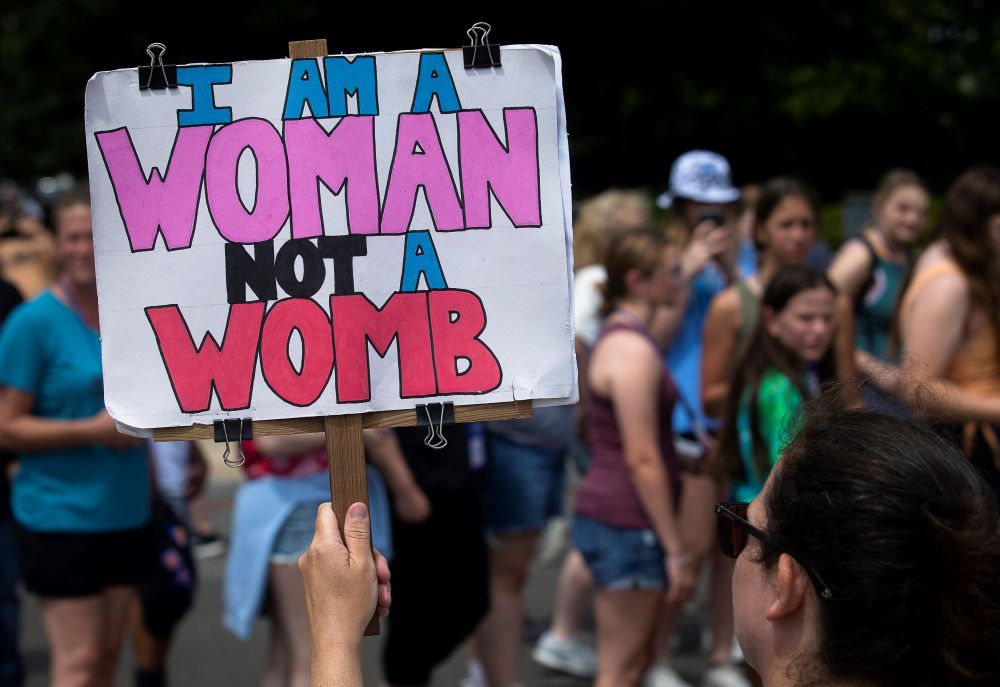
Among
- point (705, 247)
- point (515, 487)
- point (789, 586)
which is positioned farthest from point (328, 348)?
point (705, 247)

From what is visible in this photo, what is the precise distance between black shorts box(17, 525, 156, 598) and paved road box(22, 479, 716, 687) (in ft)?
5.21

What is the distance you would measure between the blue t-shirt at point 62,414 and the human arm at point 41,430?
4 cm

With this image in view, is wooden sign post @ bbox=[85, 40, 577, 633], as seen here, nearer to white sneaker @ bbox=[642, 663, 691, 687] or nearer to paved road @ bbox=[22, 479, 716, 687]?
white sneaker @ bbox=[642, 663, 691, 687]

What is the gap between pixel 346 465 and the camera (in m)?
2.16

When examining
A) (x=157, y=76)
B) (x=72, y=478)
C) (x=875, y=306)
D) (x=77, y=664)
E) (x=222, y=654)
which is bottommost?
(x=222, y=654)

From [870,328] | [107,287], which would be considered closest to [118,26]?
[870,328]

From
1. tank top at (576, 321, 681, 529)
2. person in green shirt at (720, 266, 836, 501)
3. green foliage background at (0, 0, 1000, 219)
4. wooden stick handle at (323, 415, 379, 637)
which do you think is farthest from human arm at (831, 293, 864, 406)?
green foliage background at (0, 0, 1000, 219)

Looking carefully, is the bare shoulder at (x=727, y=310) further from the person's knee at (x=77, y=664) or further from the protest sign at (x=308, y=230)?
the protest sign at (x=308, y=230)

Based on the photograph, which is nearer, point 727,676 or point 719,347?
point 719,347

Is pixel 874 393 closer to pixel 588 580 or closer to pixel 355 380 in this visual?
pixel 355 380

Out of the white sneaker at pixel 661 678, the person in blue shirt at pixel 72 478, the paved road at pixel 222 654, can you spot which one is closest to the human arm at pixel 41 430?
the person in blue shirt at pixel 72 478

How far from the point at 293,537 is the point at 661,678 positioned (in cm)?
198

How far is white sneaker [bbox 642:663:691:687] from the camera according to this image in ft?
16.9

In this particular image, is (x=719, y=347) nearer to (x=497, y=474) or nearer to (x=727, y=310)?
(x=727, y=310)
